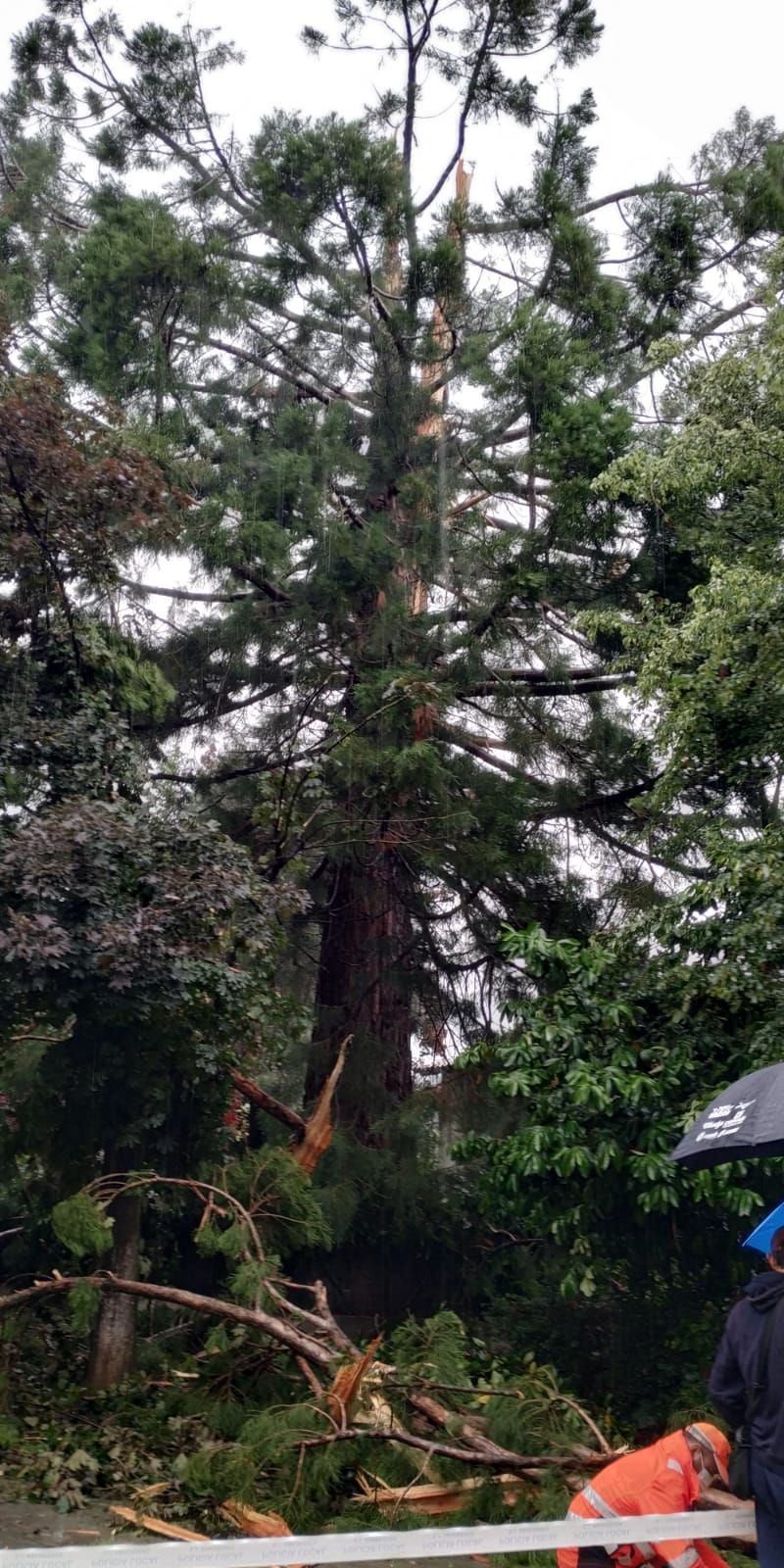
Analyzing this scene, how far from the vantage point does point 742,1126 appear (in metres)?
4.63

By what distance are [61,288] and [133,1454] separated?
960cm

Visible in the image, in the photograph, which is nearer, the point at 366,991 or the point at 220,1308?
the point at 220,1308

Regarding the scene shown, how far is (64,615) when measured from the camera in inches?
404

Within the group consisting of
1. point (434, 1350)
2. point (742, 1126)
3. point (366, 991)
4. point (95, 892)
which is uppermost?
point (366, 991)

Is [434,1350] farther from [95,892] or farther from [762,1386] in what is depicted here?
[762,1386]

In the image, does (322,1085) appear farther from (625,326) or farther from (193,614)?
(625,326)

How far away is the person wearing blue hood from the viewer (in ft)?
12.7

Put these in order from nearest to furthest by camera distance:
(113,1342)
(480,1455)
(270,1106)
A: (480,1455)
(113,1342)
(270,1106)

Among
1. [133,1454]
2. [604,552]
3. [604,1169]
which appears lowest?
[133,1454]

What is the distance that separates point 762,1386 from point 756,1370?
0.15 feet

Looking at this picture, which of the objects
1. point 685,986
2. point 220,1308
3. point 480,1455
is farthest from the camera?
point 685,986

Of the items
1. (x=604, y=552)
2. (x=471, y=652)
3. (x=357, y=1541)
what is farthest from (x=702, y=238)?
(x=357, y=1541)

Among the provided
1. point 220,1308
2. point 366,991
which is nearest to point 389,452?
point 366,991

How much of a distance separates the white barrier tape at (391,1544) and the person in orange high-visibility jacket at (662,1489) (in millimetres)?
124
